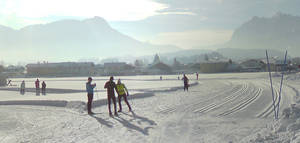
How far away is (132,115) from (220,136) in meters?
4.18

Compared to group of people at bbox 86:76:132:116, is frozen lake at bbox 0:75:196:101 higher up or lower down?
lower down

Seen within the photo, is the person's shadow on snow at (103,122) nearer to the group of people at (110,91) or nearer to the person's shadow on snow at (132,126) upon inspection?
the person's shadow on snow at (132,126)

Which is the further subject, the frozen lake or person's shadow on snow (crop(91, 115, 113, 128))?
the frozen lake

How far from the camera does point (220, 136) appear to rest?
6625 millimetres

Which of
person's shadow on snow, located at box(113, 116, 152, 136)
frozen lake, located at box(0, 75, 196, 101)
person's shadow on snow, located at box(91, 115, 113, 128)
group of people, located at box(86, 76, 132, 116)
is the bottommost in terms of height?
person's shadow on snow, located at box(91, 115, 113, 128)

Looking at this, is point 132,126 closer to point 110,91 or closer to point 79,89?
point 110,91

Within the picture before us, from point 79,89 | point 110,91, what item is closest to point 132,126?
point 110,91

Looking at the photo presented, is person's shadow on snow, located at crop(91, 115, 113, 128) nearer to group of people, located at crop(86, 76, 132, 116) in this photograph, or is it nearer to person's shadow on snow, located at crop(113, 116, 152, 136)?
person's shadow on snow, located at crop(113, 116, 152, 136)

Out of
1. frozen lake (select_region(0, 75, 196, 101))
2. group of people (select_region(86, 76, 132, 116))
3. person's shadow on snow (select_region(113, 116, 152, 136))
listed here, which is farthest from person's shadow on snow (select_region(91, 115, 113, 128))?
frozen lake (select_region(0, 75, 196, 101))

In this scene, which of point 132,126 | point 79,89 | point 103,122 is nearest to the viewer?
point 132,126

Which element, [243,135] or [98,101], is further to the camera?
[98,101]

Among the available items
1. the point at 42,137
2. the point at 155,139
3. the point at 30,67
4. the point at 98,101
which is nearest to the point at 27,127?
the point at 42,137

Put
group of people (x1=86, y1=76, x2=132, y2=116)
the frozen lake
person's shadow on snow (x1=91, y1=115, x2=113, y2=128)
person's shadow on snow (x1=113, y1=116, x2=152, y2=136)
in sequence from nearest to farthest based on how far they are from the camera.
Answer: person's shadow on snow (x1=113, y1=116, x2=152, y2=136)
person's shadow on snow (x1=91, y1=115, x2=113, y2=128)
group of people (x1=86, y1=76, x2=132, y2=116)
the frozen lake

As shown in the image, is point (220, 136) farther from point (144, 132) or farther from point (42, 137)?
point (42, 137)
